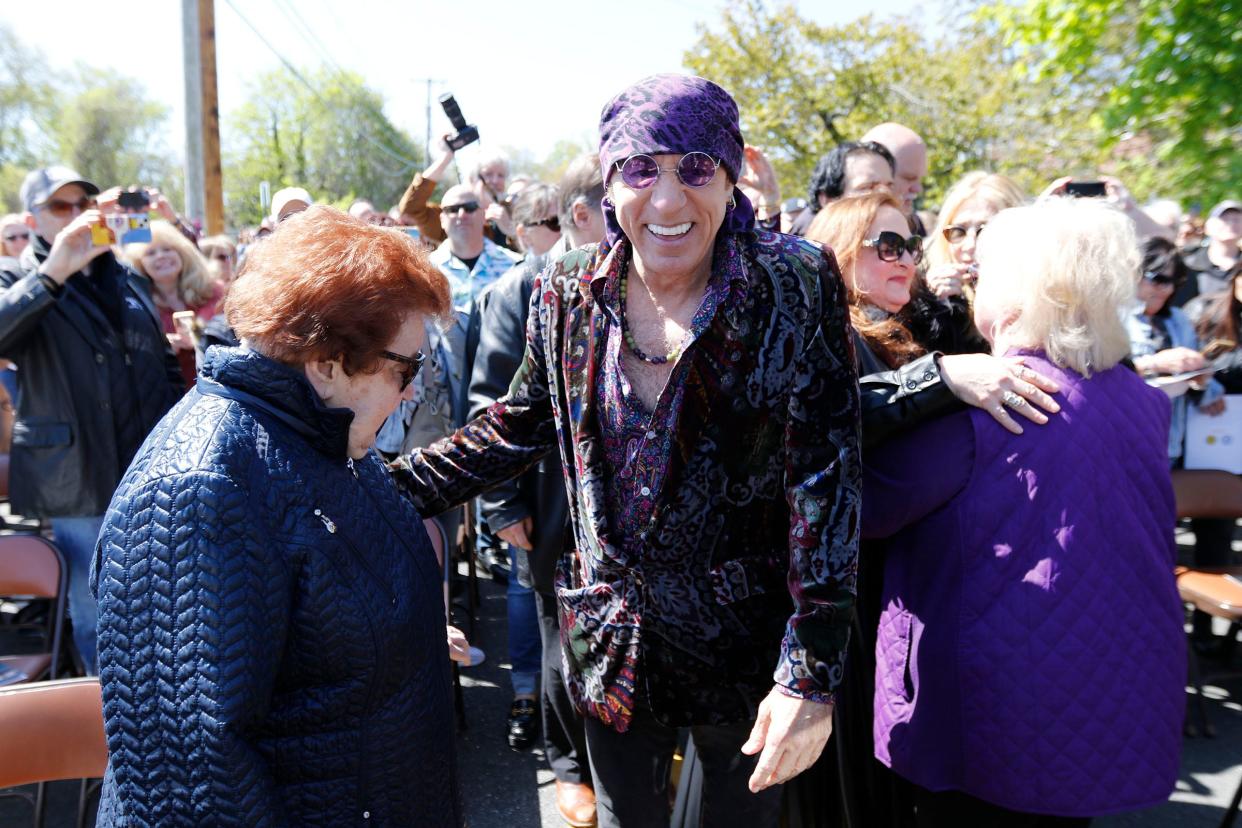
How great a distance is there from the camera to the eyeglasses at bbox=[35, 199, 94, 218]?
372 cm

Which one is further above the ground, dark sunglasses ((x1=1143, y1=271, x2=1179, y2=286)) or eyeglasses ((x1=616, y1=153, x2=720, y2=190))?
eyeglasses ((x1=616, y1=153, x2=720, y2=190))

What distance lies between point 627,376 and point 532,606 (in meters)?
2.01

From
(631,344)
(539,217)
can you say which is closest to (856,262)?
(631,344)

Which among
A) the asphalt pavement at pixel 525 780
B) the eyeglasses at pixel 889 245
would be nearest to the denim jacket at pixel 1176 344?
the asphalt pavement at pixel 525 780

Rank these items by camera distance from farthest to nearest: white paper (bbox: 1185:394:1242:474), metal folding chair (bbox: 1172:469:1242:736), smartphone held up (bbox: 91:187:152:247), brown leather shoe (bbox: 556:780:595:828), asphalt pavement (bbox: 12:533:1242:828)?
white paper (bbox: 1185:394:1242:474), smartphone held up (bbox: 91:187:152:247), metal folding chair (bbox: 1172:469:1242:736), asphalt pavement (bbox: 12:533:1242:828), brown leather shoe (bbox: 556:780:595:828)

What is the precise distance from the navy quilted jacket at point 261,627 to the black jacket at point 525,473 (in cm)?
116

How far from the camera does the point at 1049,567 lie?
5.43ft

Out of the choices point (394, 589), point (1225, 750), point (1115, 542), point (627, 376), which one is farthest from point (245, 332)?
point (1225, 750)

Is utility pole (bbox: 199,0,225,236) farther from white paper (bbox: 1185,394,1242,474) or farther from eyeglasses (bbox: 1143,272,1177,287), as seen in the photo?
white paper (bbox: 1185,394,1242,474)

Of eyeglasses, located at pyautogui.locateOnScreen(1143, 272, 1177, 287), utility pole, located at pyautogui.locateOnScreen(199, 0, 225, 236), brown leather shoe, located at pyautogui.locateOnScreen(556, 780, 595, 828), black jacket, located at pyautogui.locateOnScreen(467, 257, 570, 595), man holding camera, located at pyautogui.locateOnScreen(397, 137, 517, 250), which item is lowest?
brown leather shoe, located at pyautogui.locateOnScreen(556, 780, 595, 828)

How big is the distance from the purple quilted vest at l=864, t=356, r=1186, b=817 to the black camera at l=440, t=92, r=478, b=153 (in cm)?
443

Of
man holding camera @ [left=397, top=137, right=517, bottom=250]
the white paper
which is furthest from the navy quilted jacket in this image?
man holding camera @ [left=397, top=137, right=517, bottom=250]

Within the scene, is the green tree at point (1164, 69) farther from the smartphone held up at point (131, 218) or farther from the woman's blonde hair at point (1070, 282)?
the smartphone held up at point (131, 218)

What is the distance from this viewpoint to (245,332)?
1256 mm
